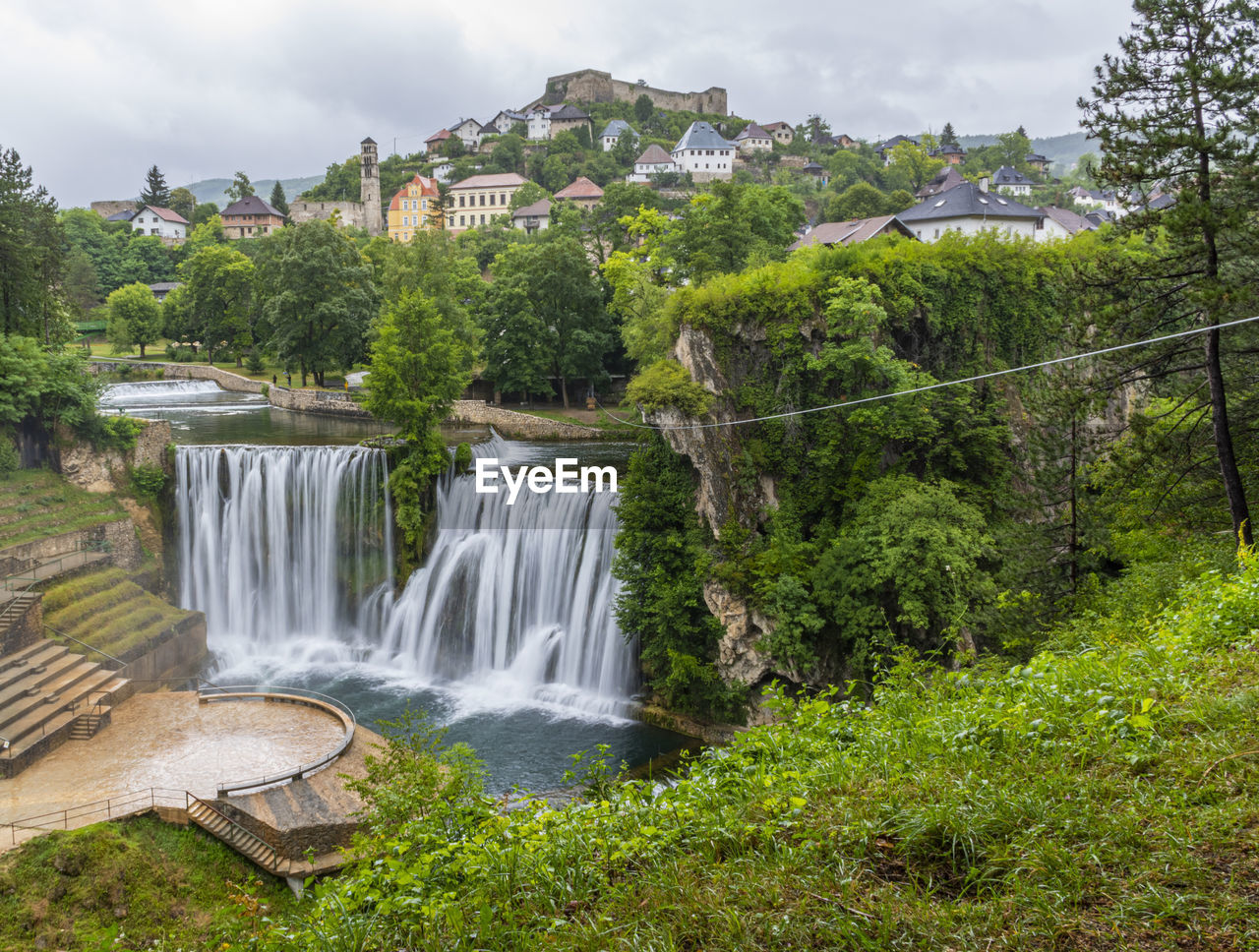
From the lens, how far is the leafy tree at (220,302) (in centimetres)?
5672

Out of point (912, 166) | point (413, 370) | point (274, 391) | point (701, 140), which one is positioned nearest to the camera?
point (413, 370)

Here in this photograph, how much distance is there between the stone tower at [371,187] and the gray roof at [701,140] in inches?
1521

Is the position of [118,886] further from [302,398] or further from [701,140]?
[701,140]


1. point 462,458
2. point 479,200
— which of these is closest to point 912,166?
point 479,200

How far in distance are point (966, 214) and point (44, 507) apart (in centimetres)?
4154

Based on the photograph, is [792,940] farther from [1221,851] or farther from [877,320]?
[877,320]

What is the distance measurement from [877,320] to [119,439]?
25.4m

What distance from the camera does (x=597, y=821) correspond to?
20.0ft

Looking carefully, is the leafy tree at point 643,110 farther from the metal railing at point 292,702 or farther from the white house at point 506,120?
the metal railing at point 292,702

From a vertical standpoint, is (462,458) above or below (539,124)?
below

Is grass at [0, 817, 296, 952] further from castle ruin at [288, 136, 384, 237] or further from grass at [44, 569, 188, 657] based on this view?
castle ruin at [288, 136, 384, 237]

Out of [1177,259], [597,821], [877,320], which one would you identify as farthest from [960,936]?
[877,320]

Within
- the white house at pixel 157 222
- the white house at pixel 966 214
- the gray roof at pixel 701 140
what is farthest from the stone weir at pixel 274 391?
the gray roof at pixel 701 140

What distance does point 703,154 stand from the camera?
103438mm
